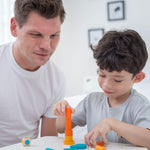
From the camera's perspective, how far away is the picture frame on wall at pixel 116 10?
3.50 meters

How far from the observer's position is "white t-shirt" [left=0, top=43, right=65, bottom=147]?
1.42m

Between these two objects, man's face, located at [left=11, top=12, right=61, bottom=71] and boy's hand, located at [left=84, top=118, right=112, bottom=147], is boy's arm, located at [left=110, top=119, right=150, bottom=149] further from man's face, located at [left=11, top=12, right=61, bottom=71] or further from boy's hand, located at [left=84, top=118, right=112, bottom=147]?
Result: man's face, located at [left=11, top=12, right=61, bottom=71]

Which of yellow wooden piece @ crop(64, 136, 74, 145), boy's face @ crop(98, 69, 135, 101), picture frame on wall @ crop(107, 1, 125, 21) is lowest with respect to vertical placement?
yellow wooden piece @ crop(64, 136, 74, 145)

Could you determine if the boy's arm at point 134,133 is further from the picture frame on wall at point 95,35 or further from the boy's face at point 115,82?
the picture frame on wall at point 95,35

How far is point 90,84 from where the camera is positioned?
3561mm

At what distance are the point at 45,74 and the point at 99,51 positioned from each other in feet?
1.39

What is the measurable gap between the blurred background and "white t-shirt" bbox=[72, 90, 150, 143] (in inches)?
79.7

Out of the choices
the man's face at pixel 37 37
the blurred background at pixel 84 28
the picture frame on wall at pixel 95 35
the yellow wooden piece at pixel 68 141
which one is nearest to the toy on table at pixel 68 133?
the yellow wooden piece at pixel 68 141

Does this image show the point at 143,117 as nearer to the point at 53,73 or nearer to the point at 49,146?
the point at 49,146

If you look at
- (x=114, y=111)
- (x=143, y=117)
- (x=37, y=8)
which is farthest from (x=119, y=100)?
(x=37, y=8)

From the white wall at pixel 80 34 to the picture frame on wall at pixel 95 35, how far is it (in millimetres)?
62

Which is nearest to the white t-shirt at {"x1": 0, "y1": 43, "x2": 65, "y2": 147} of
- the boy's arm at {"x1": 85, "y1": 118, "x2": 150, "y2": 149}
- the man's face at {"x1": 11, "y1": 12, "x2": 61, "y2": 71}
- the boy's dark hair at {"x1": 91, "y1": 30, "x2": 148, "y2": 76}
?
the man's face at {"x1": 11, "y1": 12, "x2": 61, "y2": 71}

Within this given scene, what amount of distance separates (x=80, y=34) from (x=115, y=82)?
2.84 meters

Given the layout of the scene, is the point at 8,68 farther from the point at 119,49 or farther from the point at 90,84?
the point at 90,84
